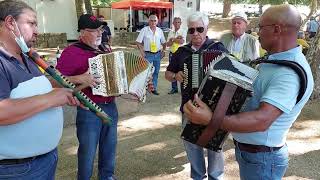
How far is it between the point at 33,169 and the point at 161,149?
10.1 ft

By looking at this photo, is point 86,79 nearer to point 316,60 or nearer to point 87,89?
point 87,89

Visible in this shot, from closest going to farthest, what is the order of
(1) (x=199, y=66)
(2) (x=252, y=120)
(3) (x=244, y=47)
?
(2) (x=252, y=120)
(1) (x=199, y=66)
(3) (x=244, y=47)

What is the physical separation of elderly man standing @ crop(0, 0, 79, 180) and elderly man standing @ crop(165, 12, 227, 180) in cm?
145

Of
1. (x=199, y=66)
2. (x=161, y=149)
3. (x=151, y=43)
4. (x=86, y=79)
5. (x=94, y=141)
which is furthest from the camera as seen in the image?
(x=151, y=43)

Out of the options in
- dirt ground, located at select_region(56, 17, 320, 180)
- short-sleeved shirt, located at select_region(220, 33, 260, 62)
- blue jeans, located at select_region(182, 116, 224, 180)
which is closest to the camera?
blue jeans, located at select_region(182, 116, 224, 180)

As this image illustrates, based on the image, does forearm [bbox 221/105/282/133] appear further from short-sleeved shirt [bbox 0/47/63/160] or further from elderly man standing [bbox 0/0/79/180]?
short-sleeved shirt [bbox 0/47/63/160]

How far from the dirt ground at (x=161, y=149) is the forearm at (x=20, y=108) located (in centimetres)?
248

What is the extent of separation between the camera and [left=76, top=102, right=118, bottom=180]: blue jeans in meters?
3.51

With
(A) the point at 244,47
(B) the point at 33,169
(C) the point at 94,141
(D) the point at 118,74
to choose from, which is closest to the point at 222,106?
(B) the point at 33,169

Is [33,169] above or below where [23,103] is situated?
below

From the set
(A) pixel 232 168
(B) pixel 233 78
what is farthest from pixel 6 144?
(A) pixel 232 168

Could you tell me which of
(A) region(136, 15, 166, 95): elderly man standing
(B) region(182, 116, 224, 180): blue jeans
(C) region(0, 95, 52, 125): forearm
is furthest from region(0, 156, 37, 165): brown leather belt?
(A) region(136, 15, 166, 95): elderly man standing

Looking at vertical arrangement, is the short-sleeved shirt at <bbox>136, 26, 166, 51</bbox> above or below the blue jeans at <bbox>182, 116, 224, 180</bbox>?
above

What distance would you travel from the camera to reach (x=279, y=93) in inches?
72.9
